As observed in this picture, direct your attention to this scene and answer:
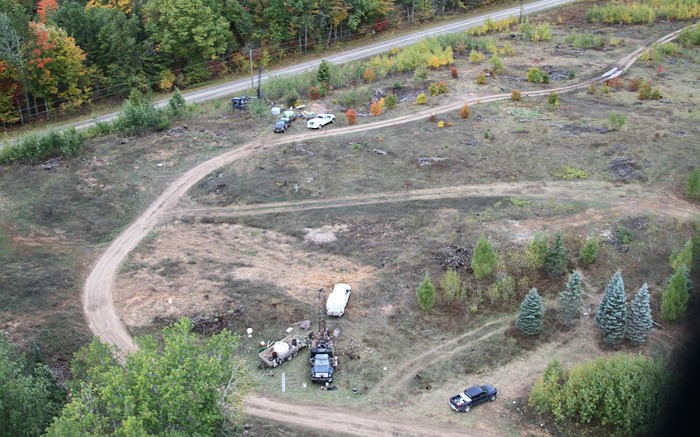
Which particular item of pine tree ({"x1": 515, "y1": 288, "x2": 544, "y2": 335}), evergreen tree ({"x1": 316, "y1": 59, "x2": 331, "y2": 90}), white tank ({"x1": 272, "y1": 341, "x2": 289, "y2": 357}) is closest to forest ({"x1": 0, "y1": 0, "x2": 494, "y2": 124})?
evergreen tree ({"x1": 316, "y1": 59, "x2": 331, "y2": 90})

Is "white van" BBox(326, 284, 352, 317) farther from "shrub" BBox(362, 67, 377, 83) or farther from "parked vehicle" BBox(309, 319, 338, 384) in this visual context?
"shrub" BBox(362, 67, 377, 83)

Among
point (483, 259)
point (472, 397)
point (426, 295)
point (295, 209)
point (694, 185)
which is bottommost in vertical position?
point (472, 397)

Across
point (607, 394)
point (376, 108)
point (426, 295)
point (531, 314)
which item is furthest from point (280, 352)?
point (376, 108)

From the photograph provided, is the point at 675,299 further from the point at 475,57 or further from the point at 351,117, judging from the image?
the point at 475,57

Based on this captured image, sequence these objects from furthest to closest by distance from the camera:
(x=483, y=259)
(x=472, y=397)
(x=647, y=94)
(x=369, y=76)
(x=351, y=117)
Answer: (x=369, y=76) → (x=647, y=94) → (x=351, y=117) → (x=483, y=259) → (x=472, y=397)

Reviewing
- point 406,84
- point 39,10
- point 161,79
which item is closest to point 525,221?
point 406,84

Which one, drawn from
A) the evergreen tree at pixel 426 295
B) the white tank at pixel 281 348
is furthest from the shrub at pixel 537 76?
the white tank at pixel 281 348
